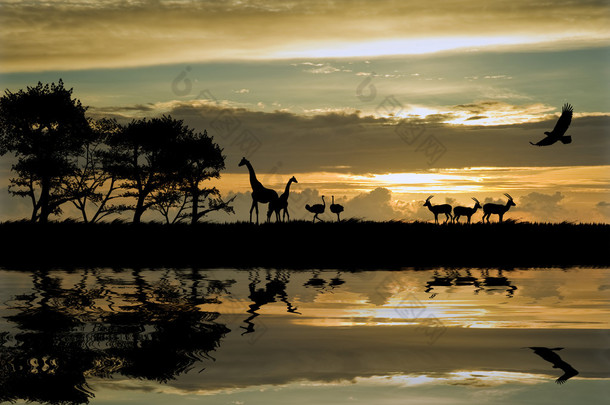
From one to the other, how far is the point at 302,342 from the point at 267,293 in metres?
6.76

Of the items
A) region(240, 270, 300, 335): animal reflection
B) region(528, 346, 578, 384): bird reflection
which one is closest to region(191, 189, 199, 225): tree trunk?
region(240, 270, 300, 335): animal reflection

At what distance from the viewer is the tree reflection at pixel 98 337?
35.5 ft

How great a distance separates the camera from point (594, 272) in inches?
1094

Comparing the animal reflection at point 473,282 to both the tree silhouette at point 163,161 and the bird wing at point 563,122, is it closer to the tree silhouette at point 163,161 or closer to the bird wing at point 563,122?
the bird wing at point 563,122

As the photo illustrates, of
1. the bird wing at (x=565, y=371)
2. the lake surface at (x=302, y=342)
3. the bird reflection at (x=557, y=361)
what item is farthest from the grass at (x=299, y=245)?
the bird wing at (x=565, y=371)

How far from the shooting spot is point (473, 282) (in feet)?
75.9

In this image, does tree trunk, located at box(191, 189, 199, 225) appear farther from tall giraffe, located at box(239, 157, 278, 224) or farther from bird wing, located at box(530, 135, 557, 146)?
bird wing, located at box(530, 135, 557, 146)

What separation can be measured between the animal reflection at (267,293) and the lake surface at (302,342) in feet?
0.23

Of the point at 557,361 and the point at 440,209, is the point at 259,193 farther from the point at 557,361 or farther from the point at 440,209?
the point at 557,361

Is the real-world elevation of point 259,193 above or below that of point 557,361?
above

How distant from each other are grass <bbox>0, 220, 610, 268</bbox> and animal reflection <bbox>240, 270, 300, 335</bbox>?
163 inches

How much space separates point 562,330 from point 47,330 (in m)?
10.5

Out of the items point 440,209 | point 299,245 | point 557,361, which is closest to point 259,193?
point 299,245

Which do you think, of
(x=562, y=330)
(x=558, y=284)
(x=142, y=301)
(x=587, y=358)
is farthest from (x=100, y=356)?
(x=558, y=284)
